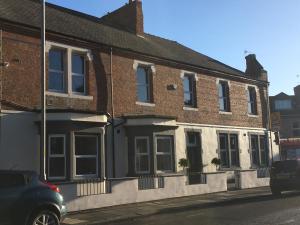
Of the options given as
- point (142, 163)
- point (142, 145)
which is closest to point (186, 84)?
→ point (142, 145)

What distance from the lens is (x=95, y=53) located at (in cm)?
1903

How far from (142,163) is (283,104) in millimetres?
42207

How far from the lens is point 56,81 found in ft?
58.0

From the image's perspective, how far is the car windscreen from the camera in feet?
64.1

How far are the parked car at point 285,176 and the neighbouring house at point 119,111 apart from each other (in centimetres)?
266

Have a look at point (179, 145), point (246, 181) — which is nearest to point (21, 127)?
point (179, 145)

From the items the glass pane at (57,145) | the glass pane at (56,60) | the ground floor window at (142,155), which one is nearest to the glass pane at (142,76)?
the ground floor window at (142,155)

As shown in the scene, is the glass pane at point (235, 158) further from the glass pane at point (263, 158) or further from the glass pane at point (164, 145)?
the glass pane at point (164, 145)

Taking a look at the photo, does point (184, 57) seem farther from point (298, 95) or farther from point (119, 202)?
point (298, 95)

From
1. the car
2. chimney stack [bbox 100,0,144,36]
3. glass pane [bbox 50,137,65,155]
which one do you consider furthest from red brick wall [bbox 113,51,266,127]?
the car

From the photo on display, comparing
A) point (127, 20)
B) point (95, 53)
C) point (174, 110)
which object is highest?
point (127, 20)

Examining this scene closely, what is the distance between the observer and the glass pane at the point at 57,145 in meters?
16.6

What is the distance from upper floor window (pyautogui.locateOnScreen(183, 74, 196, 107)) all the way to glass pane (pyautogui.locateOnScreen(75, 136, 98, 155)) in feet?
23.6

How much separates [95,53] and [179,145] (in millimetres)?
6309
